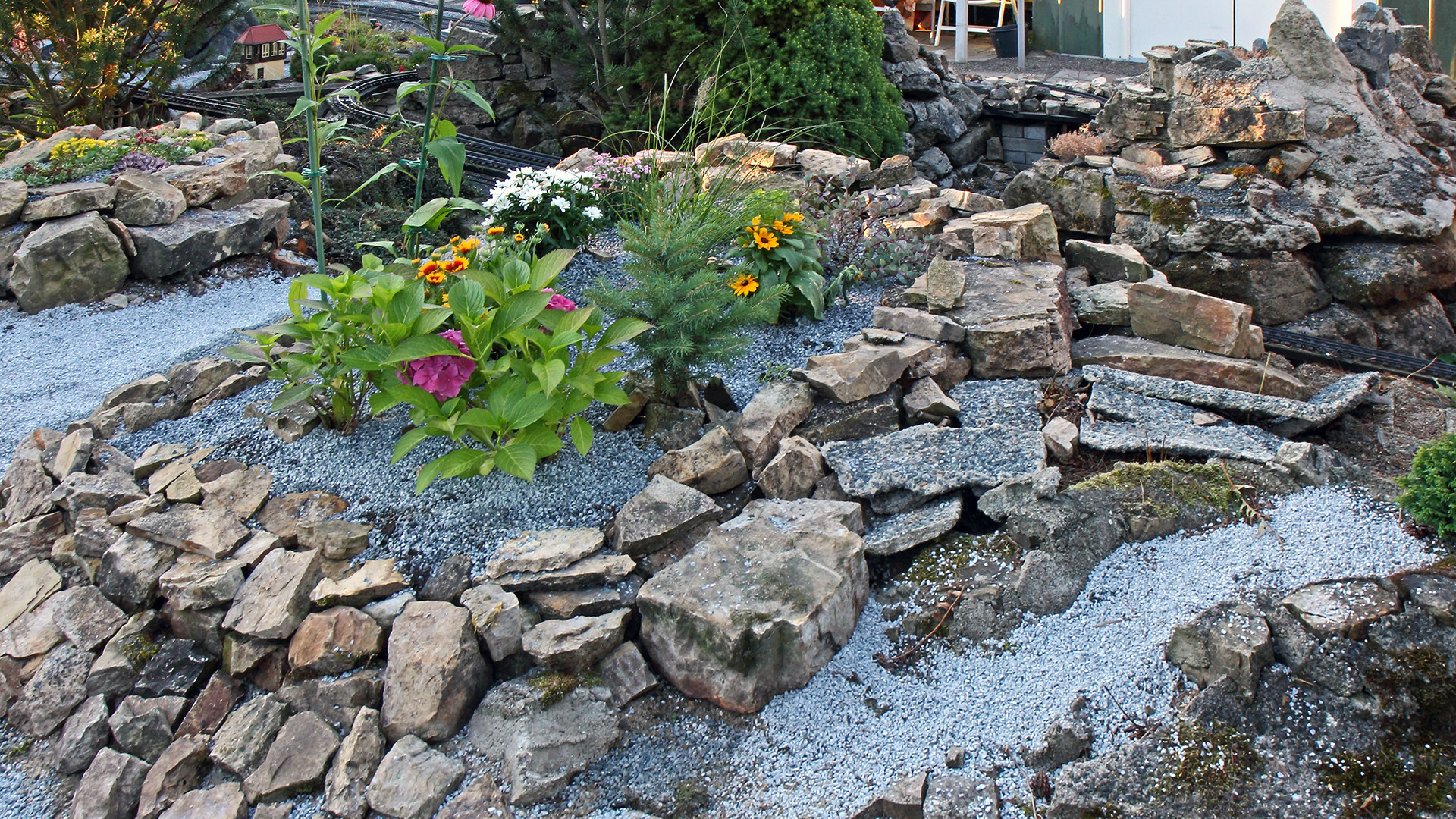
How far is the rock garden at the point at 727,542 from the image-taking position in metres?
2.45

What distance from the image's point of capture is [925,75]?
9.78 m

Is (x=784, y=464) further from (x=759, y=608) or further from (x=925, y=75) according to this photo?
(x=925, y=75)

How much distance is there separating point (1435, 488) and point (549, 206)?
3762 mm

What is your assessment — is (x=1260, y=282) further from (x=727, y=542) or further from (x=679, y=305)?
(x=727, y=542)

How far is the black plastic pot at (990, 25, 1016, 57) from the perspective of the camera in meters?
13.1

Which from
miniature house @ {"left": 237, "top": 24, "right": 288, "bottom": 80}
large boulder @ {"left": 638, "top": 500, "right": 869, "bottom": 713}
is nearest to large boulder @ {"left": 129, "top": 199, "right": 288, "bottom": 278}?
large boulder @ {"left": 638, "top": 500, "right": 869, "bottom": 713}

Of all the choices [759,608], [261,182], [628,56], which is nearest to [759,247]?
[759,608]

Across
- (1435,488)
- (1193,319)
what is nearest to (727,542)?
(1435,488)

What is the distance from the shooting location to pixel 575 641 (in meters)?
2.79

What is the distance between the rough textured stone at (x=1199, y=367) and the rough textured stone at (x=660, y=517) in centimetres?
188

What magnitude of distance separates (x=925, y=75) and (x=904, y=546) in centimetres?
787

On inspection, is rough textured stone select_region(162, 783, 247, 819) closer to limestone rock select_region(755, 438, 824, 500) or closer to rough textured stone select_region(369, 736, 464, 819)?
rough textured stone select_region(369, 736, 464, 819)

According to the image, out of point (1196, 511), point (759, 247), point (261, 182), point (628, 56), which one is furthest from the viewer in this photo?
point (628, 56)

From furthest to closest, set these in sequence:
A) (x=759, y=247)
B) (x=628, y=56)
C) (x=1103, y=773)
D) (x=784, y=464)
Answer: (x=628, y=56) → (x=759, y=247) → (x=784, y=464) → (x=1103, y=773)
